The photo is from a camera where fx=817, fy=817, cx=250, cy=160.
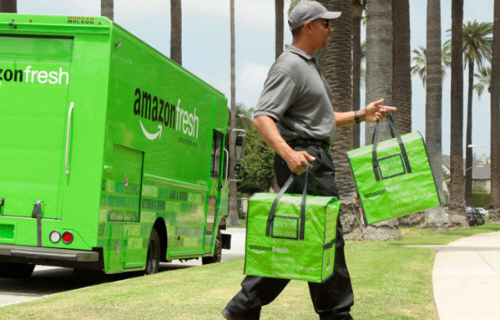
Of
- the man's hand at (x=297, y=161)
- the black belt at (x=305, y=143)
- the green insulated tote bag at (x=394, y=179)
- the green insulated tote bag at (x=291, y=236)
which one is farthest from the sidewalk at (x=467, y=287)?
the man's hand at (x=297, y=161)

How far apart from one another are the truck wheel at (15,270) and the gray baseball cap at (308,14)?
27.2 feet

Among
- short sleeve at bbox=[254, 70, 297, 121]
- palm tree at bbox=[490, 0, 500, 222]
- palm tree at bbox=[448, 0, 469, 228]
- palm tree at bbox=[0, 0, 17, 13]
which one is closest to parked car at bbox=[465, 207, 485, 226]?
palm tree at bbox=[490, 0, 500, 222]

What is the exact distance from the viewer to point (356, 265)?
12.6 metres

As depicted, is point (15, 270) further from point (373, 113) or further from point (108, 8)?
point (108, 8)

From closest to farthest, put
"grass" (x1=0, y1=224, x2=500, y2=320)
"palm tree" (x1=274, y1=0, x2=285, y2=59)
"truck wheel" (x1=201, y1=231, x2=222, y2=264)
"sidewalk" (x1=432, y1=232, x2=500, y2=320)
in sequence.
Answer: "grass" (x1=0, y1=224, x2=500, y2=320)
"sidewalk" (x1=432, y1=232, x2=500, y2=320)
"truck wheel" (x1=201, y1=231, x2=222, y2=264)
"palm tree" (x1=274, y1=0, x2=285, y2=59)

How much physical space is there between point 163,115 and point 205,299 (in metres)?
4.49

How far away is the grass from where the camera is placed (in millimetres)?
6992

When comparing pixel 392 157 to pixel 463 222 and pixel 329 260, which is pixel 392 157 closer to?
pixel 329 260

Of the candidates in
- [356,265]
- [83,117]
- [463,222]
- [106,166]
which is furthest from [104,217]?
[463,222]

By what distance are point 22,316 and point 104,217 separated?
323 centimetres

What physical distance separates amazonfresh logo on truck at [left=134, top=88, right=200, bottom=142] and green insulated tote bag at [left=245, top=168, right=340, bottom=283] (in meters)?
6.37

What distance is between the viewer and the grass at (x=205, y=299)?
699 cm

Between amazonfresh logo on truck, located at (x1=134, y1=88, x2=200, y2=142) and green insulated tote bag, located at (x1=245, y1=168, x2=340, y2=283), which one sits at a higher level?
amazonfresh logo on truck, located at (x1=134, y1=88, x2=200, y2=142)

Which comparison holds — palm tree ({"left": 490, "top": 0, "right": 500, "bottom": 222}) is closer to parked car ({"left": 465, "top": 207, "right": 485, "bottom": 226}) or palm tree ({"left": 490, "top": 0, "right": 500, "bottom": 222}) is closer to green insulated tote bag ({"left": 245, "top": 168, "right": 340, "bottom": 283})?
parked car ({"left": 465, "top": 207, "right": 485, "bottom": 226})
